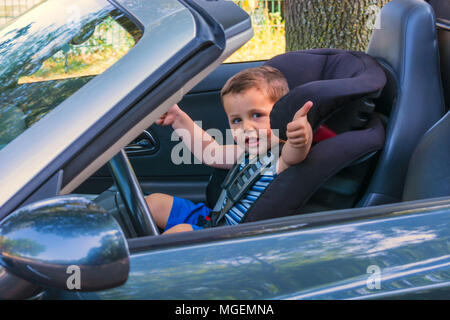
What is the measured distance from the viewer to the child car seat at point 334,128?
1651mm

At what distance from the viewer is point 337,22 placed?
12.1 feet

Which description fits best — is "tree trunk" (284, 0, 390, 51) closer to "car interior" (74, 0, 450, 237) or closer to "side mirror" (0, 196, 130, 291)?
"car interior" (74, 0, 450, 237)

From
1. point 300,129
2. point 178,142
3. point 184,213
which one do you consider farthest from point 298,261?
point 178,142

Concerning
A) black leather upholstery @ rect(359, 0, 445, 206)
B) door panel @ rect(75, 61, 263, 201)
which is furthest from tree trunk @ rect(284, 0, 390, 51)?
black leather upholstery @ rect(359, 0, 445, 206)

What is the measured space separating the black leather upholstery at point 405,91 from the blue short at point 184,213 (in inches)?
26.5

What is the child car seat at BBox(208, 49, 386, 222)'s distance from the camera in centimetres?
165

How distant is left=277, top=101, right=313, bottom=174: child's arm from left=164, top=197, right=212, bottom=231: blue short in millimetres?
514

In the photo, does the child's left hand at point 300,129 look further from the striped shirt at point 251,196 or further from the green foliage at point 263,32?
the green foliage at point 263,32

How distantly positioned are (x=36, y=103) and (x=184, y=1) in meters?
0.39

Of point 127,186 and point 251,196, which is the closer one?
point 127,186

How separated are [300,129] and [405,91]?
15.7 inches

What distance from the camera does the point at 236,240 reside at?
109 cm

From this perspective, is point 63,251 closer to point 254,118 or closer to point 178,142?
point 254,118

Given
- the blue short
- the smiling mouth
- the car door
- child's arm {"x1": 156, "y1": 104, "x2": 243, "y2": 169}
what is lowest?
the blue short
